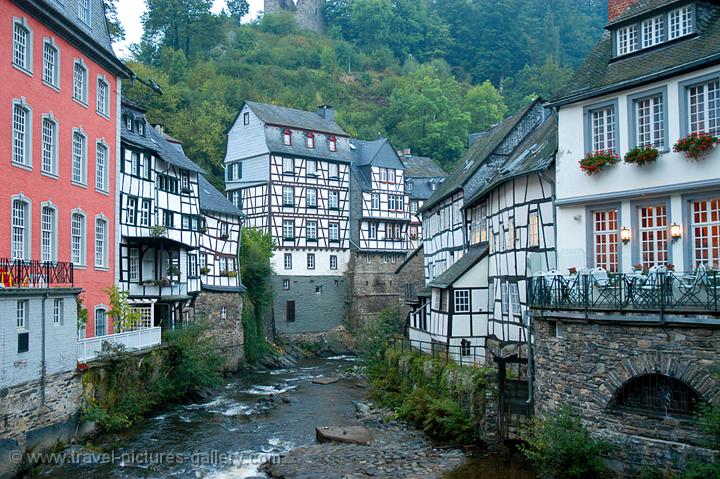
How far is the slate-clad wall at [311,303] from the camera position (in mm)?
45594

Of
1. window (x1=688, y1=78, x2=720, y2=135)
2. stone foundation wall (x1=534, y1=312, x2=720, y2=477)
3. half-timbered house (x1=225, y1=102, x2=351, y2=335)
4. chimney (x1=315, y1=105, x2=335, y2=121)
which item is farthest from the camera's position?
chimney (x1=315, y1=105, x2=335, y2=121)

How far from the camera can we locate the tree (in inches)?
2894

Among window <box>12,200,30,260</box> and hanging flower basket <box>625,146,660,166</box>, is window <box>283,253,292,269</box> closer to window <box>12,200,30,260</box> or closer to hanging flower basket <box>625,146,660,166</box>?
window <box>12,200,30,260</box>

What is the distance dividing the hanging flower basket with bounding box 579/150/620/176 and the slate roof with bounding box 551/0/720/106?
1.47 metres

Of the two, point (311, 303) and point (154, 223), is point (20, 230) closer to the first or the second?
point (154, 223)

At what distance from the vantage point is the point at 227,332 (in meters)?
36.6

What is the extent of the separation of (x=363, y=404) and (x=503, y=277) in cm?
689

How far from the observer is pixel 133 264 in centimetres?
3003

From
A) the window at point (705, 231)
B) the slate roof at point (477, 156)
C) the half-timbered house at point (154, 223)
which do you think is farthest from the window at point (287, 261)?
the window at point (705, 231)

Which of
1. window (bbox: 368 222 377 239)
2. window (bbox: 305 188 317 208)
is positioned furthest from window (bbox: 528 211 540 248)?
window (bbox: 368 222 377 239)

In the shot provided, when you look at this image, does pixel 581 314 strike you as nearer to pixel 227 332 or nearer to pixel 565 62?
pixel 227 332

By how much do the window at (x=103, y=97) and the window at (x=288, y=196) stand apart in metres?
20.2

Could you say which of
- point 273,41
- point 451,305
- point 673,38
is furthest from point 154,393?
point 273,41

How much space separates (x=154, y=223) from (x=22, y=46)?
12.0 metres
